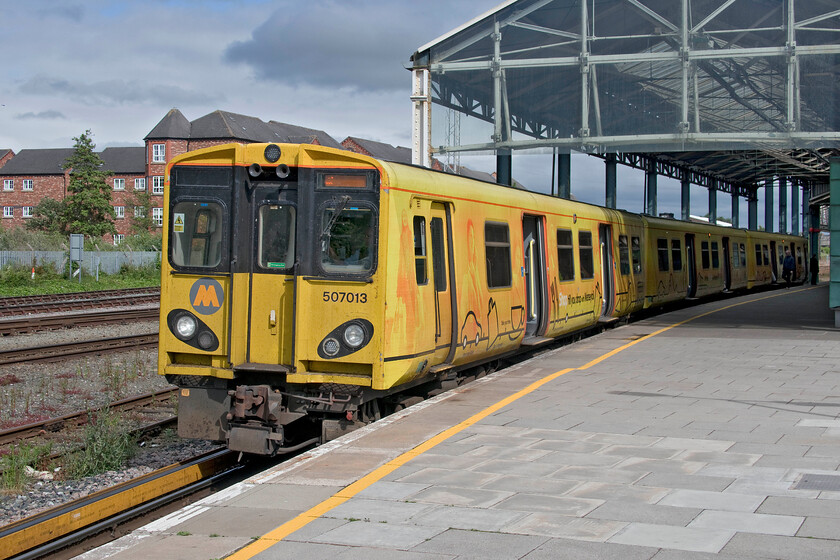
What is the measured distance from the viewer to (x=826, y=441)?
7.55 meters

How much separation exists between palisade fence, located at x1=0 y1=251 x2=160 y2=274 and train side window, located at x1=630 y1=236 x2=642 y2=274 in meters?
25.7

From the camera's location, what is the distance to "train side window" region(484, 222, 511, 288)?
1078cm

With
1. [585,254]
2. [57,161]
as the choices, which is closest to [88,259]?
[585,254]

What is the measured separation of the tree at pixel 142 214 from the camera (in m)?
70.6

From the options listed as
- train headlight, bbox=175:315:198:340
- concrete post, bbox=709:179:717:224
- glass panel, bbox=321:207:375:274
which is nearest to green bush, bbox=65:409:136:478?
train headlight, bbox=175:315:198:340

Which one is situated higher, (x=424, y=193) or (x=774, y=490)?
(x=424, y=193)

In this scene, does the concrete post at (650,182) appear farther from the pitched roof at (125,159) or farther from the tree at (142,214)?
the pitched roof at (125,159)

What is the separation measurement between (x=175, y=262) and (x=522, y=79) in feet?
50.7

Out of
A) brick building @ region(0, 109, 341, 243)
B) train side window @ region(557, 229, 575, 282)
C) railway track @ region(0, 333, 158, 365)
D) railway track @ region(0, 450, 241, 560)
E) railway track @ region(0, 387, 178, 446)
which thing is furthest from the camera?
brick building @ region(0, 109, 341, 243)

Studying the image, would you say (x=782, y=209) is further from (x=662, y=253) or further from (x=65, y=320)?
(x=65, y=320)

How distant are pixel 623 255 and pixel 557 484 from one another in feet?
42.9

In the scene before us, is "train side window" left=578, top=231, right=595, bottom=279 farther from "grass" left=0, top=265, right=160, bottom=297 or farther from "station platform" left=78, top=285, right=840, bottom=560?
"grass" left=0, top=265, right=160, bottom=297

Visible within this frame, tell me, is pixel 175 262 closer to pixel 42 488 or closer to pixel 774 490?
pixel 42 488

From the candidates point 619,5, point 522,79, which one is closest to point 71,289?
point 522,79
